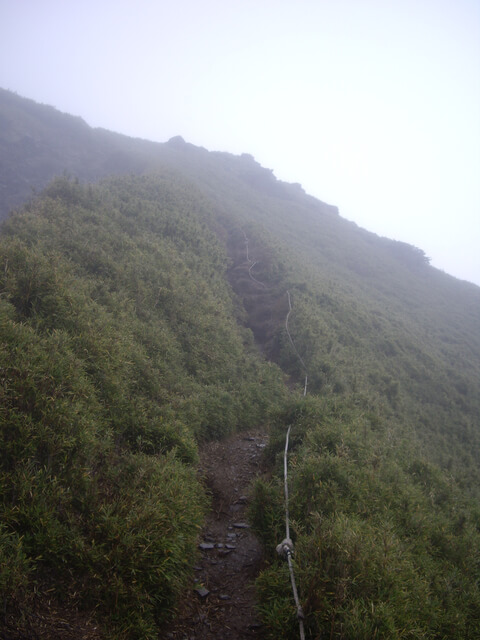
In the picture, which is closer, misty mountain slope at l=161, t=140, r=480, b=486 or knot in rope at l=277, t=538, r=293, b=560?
knot in rope at l=277, t=538, r=293, b=560

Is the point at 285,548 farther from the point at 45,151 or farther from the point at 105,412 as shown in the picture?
the point at 45,151

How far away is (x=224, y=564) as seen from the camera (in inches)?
216

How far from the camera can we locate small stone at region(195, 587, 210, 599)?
15.9 feet

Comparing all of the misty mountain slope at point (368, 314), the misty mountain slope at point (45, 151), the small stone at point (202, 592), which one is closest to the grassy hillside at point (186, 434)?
the misty mountain slope at point (368, 314)

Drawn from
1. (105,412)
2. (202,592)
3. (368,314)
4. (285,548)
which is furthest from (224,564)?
(368,314)

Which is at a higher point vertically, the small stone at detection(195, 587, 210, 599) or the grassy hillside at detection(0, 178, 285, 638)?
the grassy hillside at detection(0, 178, 285, 638)

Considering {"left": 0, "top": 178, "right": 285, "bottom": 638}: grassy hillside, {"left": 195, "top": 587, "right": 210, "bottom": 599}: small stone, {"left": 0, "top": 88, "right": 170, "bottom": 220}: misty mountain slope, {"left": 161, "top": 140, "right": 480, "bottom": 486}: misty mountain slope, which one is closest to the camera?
{"left": 0, "top": 178, "right": 285, "bottom": 638}: grassy hillside

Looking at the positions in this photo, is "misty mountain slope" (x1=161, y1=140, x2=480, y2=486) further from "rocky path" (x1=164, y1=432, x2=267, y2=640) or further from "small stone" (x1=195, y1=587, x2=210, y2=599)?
"small stone" (x1=195, y1=587, x2=210, y2=599)

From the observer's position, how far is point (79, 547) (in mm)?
4027

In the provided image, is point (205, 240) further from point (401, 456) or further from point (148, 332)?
point (401, 456)

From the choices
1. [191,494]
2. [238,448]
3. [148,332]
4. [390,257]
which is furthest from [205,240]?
[390,257]

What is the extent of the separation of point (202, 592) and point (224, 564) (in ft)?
2.25

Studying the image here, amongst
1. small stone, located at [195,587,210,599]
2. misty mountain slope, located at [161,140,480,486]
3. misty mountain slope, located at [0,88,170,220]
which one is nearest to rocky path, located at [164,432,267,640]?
small stone, located at [195,587,210,599]

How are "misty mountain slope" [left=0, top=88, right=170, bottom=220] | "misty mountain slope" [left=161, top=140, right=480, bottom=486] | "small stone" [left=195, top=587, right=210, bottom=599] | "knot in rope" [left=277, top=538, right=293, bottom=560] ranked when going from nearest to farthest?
1. "knot in rope" [left=277, top=538, right=293, bottom=560]
2. "small stone" [left=195, top=587, right=210, bottom=599]
3. "misty mountain slope" [left=161, top=140, right=480, bottom=486]
4. "misty mountain slope" [left=0, top=88, right=170, bottom=220]
